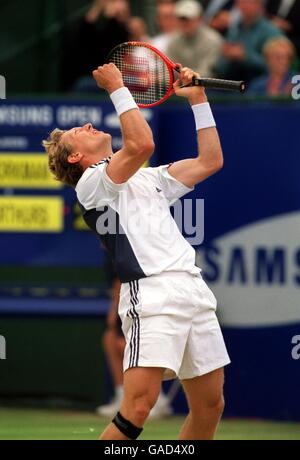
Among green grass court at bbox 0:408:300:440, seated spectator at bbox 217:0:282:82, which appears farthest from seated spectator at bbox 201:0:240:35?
green grass court at bbox 0:408:300:440

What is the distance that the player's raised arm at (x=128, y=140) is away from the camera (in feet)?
20.6

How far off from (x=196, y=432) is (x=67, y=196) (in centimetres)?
444

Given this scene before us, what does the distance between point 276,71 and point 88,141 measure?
4.48m

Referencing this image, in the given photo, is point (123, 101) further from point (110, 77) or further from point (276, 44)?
point (276, 44)

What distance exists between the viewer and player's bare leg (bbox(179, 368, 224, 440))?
642 centimetres

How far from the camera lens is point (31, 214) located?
10641 millimetres

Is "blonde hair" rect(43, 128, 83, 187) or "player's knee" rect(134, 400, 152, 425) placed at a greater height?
"blonde hair" rect(43, 128, 83, 187)

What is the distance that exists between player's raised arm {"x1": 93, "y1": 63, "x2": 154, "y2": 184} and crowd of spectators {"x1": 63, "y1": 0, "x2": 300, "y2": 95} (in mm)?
4475

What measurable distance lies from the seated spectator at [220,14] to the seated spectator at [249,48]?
266mm

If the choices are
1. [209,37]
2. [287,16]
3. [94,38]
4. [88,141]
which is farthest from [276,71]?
[88,141]

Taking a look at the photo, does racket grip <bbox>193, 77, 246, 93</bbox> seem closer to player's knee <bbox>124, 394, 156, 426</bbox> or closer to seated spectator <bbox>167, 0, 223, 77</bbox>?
player's knee <bbox>124, 394, 156, 426</bbox>

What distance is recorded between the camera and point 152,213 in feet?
21.2

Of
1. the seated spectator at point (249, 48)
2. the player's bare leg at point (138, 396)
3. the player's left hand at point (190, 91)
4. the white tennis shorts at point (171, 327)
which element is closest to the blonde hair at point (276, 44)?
the seated spectator at point (249, 48)
